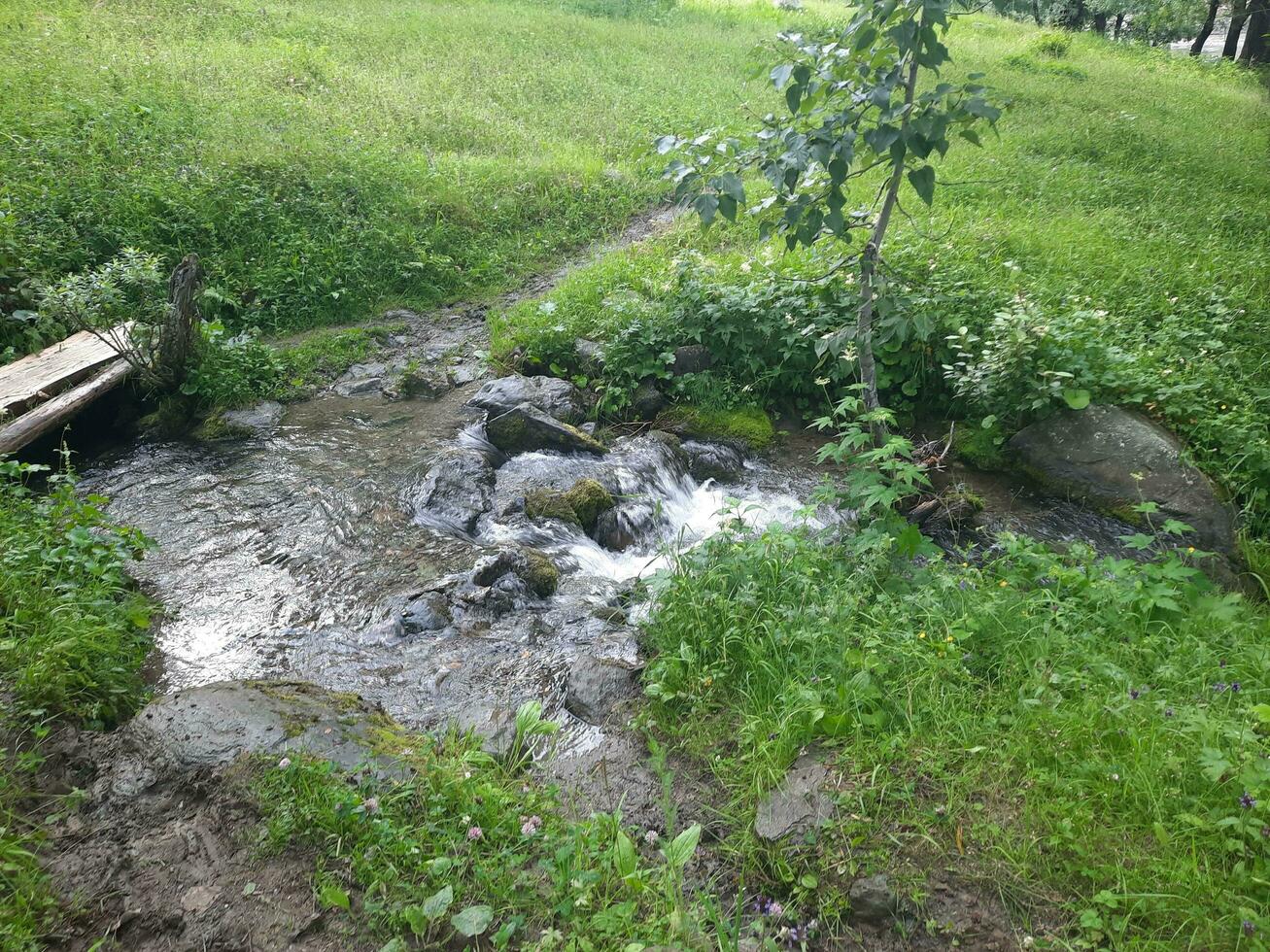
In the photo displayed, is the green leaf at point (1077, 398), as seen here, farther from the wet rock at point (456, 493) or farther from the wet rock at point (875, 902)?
the wet rock at point (456, 493)

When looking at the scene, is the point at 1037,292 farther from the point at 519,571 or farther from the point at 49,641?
the point at 49,641

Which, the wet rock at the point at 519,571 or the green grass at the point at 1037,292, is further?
the green grass at the point at 1037,292

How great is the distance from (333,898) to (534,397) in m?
5.45

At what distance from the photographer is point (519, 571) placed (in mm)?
5324

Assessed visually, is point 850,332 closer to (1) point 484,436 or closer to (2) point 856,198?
(1) point 484,436

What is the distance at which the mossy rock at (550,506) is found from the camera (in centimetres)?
617

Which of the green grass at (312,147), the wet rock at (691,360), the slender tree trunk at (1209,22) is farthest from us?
the slender tree trunk at (1209,22)

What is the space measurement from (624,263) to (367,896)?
783 cm

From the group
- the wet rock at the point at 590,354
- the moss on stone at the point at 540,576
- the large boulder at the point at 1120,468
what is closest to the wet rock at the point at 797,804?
the moss on stone at the point at 540,576

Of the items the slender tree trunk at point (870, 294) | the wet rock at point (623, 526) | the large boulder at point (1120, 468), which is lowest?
the wet rock at point (623, 526)

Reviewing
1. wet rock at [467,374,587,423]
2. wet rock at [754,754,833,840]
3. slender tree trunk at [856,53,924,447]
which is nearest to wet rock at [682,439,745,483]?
wet rock at [467,374,587,423]

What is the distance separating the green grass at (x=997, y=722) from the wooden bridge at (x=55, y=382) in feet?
17.4

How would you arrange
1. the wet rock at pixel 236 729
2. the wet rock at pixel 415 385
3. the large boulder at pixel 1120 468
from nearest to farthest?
the wet rock at pixel 236 729, the large boulder at pixel 1120 468, the wet rock at pixel 415 385

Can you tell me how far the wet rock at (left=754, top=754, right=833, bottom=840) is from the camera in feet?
10.1
